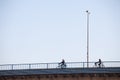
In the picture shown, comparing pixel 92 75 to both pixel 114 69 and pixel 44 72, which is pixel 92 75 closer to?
pixel 114 69

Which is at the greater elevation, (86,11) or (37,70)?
(86,11)

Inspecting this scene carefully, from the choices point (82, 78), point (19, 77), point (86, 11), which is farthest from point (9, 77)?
point (86, 11)

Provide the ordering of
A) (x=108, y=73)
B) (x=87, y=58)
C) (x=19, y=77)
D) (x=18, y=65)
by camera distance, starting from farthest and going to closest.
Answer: (x=87, y=58) < (x=18, y=65) < (x=19, y=77) < (x=108, y=73)

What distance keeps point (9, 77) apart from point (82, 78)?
8390 mm

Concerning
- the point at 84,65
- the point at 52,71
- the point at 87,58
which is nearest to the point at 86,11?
the point at 87,58

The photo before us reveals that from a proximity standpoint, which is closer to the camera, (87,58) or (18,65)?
(18,65)

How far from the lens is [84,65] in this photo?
127ft

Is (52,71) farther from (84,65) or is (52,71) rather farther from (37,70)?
(84,65)

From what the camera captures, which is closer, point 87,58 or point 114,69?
point 114,69

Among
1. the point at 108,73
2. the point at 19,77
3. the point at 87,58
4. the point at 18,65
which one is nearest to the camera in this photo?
the point at 108,73

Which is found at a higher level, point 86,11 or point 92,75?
point 86,11

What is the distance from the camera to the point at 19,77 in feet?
120

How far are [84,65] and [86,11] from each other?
40.5 ft

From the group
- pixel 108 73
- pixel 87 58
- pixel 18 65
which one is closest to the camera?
pixel 108 73
